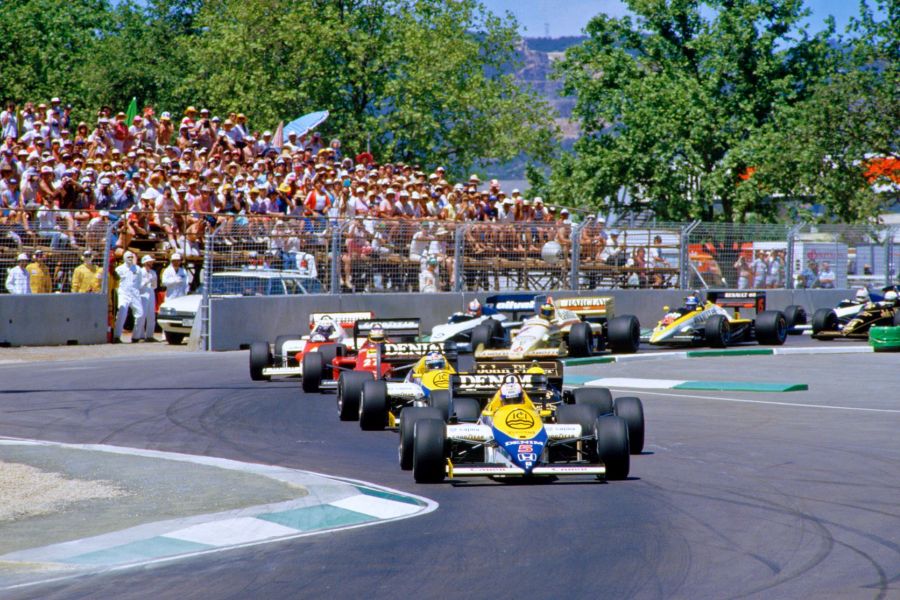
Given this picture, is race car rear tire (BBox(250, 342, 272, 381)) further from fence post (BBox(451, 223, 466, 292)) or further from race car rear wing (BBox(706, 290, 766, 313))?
race car rear wing (BBox(706, 290, 766, 313))

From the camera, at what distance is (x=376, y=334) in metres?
16.1

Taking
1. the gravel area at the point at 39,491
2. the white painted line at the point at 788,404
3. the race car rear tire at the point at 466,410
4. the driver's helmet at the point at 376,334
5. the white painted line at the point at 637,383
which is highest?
the driver's helmet at the point at 376,334

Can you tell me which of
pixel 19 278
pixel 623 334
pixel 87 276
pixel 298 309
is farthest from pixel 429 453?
pixel 298 309

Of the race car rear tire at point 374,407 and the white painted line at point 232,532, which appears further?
the race car rear tire at point 374,407

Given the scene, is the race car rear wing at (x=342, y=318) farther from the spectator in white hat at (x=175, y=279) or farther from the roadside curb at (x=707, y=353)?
the spectator in white hat at (x=175, y=279)

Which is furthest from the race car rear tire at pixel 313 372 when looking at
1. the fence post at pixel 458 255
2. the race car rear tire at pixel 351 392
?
the fence post at pixel 458 255

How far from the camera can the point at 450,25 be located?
1948 inches

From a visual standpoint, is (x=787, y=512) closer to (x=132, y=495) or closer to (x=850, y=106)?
(x=132, y=495)

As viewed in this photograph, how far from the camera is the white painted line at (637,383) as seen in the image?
59.4ft

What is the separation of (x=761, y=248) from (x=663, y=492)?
902 inches

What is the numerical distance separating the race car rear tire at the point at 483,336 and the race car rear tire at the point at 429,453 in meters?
10.2

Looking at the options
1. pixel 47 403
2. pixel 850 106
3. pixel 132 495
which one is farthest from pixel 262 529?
pixel 850 106

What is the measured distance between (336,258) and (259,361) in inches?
270

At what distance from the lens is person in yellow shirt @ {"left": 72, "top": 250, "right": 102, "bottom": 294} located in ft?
76.0
